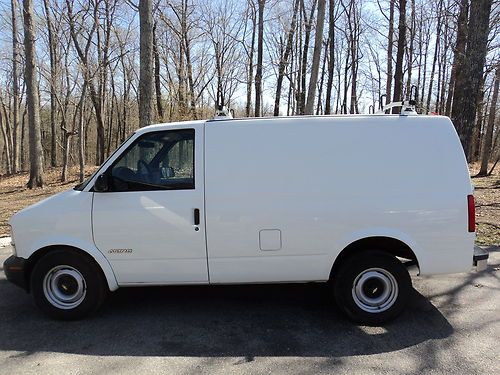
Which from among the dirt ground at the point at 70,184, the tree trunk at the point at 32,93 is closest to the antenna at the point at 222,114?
the dirt ground at the point at 70,184

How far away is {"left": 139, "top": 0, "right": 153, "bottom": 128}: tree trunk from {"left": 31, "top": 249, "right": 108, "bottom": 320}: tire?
233 inches

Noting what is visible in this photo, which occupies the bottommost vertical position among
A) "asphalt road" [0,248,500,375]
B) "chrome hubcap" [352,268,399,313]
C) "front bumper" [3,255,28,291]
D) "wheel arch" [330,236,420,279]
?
"asphalt road" [0,248,500,375]

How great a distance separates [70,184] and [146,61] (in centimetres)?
1051

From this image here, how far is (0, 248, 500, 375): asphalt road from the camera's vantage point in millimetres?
3582

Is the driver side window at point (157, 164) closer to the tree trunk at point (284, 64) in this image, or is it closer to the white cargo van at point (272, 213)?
the white cargo van at point (272, 213)

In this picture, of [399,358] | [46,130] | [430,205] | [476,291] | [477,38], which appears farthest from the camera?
[46,130]

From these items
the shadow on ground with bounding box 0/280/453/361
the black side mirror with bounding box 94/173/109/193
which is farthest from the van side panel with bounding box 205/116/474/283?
the black side mirror with bounding box 94/173/109/193

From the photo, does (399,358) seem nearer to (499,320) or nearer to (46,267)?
(499,320)

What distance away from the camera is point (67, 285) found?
4516mm

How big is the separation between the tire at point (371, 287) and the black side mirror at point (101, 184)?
8.26 feet

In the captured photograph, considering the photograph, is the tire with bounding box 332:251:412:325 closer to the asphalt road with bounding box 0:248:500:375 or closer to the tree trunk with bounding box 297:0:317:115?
the asphalt road with bounding box 0:248:500:375

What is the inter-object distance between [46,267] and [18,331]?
26.3 inches

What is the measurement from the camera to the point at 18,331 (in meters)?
4.29

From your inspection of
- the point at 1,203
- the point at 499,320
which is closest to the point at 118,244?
the point at 499,320
